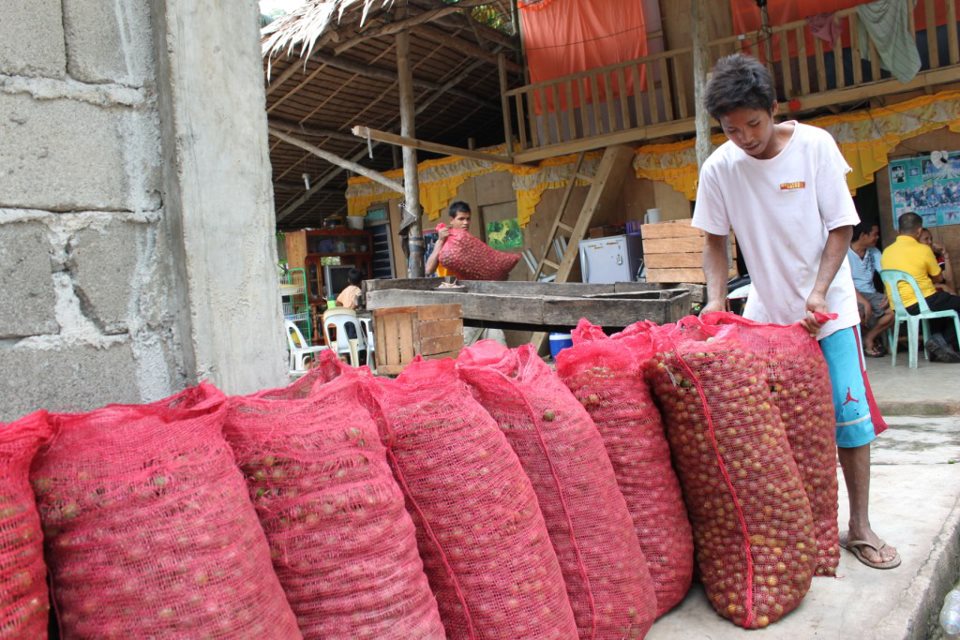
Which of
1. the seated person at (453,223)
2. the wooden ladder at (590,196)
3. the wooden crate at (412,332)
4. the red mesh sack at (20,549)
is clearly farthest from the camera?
the wooden ladder at (590,196)

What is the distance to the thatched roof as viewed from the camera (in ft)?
29.8

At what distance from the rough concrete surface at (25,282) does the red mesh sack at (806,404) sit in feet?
6.40

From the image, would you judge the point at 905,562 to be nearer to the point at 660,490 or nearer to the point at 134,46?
the point at 660,490

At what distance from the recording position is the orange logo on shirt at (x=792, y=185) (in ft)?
8.79

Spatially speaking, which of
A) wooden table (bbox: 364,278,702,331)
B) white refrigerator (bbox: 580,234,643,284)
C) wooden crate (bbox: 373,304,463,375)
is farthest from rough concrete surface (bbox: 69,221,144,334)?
white refrigerator (bbox: 580,234,643,284)

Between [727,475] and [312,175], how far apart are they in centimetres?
1390

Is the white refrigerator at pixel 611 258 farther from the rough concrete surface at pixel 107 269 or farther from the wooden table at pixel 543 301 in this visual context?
the rough concrete surface at pixel 107 269

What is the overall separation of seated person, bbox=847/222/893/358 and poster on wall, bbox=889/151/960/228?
0.78 metres

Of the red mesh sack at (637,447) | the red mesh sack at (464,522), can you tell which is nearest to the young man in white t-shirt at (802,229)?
the red mesh sack at (637,447)

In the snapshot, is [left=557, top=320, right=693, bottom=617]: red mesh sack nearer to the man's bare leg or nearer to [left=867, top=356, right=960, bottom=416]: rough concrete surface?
the man's bare leg

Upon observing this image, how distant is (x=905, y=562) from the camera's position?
8.55 ft

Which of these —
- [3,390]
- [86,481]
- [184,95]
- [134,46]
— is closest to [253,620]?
[86,481]

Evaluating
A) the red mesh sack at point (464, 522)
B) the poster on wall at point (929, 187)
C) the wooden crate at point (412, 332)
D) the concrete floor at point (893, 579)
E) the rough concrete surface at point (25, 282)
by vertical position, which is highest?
the poster on wall at point (929, 187)

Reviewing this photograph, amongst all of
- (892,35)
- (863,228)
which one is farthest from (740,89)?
(863,228)
